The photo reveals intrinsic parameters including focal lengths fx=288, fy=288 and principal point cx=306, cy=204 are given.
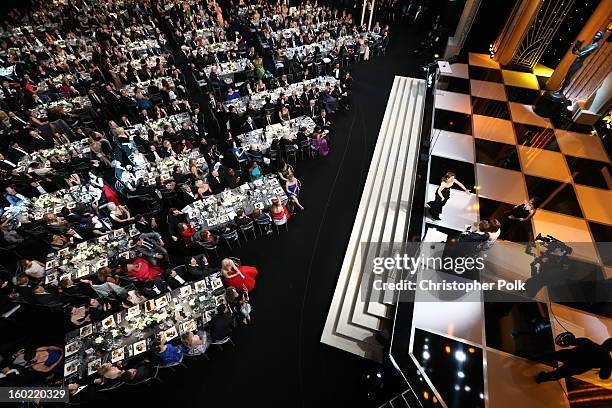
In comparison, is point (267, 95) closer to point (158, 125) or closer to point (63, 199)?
point (158, 125)

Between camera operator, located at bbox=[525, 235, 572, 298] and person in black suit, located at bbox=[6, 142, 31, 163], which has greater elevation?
camera operator, located at bbox=[525, 235, 572, 298]

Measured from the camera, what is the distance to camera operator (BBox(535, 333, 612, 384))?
3674mm

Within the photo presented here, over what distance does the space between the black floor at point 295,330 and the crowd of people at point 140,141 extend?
0.50m

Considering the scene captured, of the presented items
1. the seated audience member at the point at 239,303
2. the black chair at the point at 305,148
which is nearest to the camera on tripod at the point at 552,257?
the seated audience member at the point at 239,303

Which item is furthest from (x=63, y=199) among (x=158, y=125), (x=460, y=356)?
(x=460, y=356)

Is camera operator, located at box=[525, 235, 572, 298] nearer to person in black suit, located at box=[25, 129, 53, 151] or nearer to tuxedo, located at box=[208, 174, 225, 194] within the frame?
tuxedo, located at box=[208, 174, 225, 194]

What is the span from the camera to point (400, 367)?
15.9ft

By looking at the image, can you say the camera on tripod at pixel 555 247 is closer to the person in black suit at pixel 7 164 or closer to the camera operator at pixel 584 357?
the camera operator at pixel 584 357

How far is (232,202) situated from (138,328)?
3.21 metres

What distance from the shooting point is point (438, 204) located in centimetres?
630

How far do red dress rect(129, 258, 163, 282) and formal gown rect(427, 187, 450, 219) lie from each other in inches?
244

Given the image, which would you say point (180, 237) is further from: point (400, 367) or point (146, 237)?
point (400, 367)

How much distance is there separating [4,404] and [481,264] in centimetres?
882

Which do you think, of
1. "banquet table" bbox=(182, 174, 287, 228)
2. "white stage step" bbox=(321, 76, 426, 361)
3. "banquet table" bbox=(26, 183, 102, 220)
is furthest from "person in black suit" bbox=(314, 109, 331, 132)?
"banquet table" bbox=(26, 183, 102, 220)
